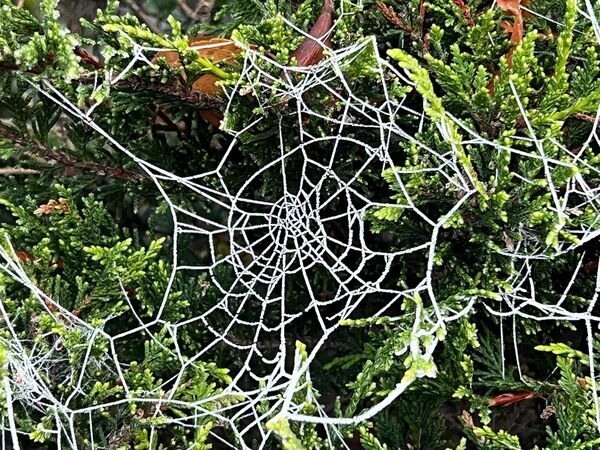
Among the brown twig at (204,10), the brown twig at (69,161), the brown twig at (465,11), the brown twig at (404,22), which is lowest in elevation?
the brown twig at (69,161)

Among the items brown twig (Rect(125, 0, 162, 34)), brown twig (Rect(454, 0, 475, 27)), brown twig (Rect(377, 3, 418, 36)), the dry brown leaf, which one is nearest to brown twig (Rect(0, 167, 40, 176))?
the dry brown leaf

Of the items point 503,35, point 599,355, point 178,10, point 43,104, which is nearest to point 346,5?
point 503,35

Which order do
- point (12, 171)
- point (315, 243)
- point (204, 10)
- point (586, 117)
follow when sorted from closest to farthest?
1. point (586, 117)
2. point (315, 243)
3. point (12, 171)
4. point (204, 10)

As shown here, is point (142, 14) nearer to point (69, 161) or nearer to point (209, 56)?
point (69, 161)

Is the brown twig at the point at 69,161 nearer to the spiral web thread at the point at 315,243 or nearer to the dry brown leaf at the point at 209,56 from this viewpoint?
the spiral web thread at the point at 315,243

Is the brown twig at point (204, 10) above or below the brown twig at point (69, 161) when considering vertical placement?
above

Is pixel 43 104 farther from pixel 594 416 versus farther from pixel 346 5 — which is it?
pixel 594 416

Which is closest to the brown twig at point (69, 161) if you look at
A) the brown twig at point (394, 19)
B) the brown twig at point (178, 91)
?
the brown twig at point (178, 91)

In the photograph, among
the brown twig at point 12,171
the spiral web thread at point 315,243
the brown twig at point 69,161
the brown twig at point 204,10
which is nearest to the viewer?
the spiral web thread at point 315,243

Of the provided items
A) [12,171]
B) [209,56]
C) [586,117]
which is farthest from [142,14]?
[586,117]
